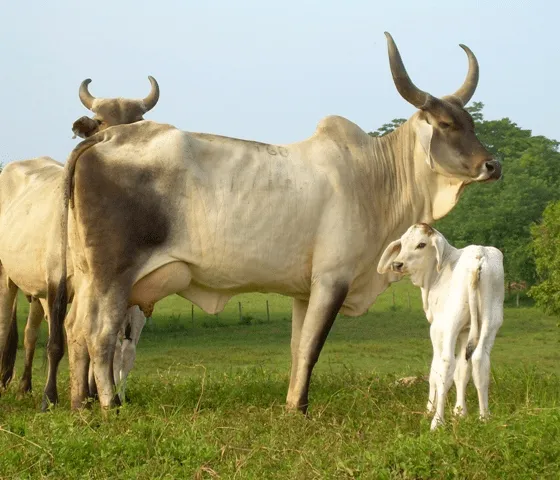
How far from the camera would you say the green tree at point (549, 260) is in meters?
27.2

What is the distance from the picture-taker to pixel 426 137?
8.11m

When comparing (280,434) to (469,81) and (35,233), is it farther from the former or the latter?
(469,81)

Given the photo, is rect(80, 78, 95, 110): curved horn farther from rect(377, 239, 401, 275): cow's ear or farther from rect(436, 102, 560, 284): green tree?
rect(436, 102, 560, 284): green tree

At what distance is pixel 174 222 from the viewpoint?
24.2 ft

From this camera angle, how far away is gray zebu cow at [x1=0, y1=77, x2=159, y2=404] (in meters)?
8.73

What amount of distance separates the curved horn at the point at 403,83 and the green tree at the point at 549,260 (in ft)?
65.6

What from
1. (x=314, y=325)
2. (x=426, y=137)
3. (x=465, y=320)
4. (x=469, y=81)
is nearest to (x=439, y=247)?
(x=465, y=320)

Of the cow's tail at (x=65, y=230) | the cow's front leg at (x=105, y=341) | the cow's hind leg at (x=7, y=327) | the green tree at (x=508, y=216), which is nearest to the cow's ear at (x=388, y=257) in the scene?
the cow's front leg at (x=105, y=341)

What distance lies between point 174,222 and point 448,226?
31.7 m

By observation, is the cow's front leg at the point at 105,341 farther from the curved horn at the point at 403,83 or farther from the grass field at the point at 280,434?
the curved horn at the point at 403,83

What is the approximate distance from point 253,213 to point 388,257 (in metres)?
1.04

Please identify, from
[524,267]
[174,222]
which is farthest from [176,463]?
[524,267]

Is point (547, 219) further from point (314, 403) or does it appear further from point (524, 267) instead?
point (314, 403)

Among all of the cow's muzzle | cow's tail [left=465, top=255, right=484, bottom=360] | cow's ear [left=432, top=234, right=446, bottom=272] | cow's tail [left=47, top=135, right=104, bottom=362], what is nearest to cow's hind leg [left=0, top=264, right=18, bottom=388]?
cow's tail [left=47, top=135, right=104, bottom=362]
